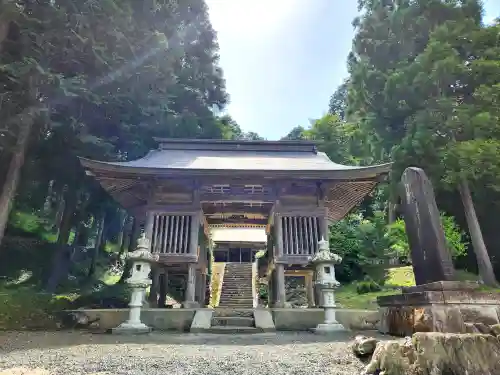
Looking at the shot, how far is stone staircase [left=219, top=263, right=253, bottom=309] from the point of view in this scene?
16983mm

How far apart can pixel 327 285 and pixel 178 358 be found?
17.4 ft

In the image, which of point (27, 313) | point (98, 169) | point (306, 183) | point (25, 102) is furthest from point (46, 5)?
point (306, 183)

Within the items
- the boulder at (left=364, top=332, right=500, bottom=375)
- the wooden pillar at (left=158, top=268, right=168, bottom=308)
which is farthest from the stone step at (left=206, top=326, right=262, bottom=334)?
the wooden pillar at (left=158, top=268, right=168, bottom=308)

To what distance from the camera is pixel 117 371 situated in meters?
4.02

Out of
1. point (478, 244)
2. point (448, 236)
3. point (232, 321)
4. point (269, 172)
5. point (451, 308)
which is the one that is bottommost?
point (232, 321)

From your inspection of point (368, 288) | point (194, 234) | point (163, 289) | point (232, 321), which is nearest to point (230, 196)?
point (194, 234)

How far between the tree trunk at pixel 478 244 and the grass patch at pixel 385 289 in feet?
3.59

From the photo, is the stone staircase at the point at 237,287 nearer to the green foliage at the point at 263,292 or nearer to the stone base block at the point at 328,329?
the green foliage at the point at 263,292

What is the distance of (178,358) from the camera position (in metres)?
4.71

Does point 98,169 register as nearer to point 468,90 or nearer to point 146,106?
point 146,106

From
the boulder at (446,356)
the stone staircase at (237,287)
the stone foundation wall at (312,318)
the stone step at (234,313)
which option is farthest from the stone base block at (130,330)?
the stone staircase at (237,287)

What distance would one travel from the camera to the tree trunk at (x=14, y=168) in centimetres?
1107

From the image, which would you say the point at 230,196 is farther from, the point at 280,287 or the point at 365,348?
the point at 365,348

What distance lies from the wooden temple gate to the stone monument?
11.4 ft
